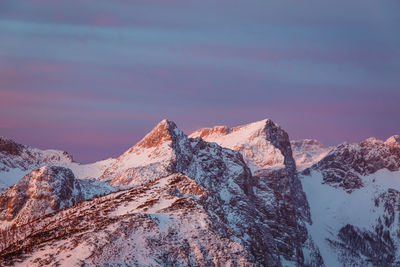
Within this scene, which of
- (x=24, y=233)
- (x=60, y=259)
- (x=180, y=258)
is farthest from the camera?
(x=24, y=233)

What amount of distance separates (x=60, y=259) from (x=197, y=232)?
22501mm

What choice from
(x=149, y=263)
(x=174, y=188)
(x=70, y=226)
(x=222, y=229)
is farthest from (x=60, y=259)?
(x=174, y=188)

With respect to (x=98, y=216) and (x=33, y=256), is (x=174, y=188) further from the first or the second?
(x=33, y=256)

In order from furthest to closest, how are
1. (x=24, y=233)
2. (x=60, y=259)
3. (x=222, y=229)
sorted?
(x=24, y=233), (x=222, y=229), (x=60, y=259)

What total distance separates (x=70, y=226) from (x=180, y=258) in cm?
2278

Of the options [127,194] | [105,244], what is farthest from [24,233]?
[105,244]

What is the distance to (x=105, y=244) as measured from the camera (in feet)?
290

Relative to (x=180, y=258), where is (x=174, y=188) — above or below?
above

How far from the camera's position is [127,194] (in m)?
126

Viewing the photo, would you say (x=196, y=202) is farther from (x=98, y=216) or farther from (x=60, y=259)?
(x=60, y=259)

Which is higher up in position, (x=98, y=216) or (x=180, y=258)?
(x=98, y=216)

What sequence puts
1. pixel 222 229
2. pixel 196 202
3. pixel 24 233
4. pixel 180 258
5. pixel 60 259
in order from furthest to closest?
pixel 24 233
pixel 196 202
pixel 222 229
pixel 180 258
pixel 60 259

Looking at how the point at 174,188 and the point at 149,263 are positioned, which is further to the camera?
the point at 174,188

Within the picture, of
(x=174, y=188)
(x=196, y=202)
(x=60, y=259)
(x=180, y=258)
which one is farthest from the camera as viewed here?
(x=174, y=188)
